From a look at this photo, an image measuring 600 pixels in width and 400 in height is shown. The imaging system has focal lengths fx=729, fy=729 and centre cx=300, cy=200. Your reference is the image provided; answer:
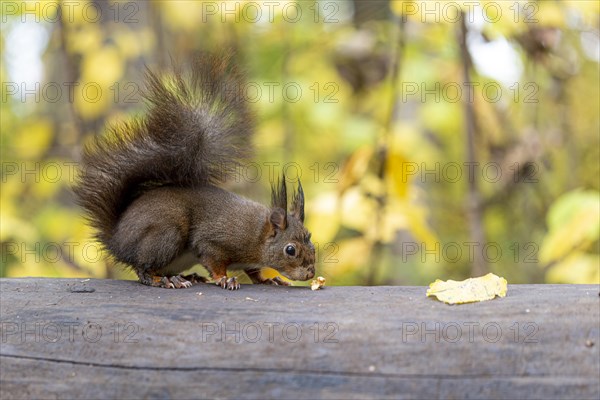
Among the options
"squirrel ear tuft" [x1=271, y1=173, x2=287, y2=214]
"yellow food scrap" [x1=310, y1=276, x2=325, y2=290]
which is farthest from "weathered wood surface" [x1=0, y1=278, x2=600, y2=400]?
"squirrel ear tuft" [x1=271, y1=173, x2=287, y2=214]

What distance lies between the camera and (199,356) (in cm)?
137

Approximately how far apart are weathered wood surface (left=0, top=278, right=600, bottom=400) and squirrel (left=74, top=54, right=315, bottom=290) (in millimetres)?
414

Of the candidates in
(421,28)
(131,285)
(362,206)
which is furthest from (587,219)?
(421,28)

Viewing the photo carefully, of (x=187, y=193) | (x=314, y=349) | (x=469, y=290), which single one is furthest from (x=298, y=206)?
(x=314, y=349)

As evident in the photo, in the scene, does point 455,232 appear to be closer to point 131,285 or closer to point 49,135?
point 49,135

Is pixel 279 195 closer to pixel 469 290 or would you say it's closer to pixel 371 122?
pixel 469 290

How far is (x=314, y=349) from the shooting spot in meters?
1.36

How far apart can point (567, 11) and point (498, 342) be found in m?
1.97

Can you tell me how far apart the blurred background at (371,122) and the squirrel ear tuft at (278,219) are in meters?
0.23

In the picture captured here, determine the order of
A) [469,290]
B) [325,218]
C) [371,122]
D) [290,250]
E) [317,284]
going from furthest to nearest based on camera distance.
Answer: [371,122] < [325,218] < [290,250] < [317,284] < [469,290]

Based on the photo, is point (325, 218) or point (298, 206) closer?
point (298, 206)

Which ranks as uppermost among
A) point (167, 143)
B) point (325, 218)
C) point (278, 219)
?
point (167, 143)

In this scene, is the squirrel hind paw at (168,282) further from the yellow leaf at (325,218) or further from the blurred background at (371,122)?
the yellow leaf at (325,218)

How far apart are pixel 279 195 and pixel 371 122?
6.30 ft
